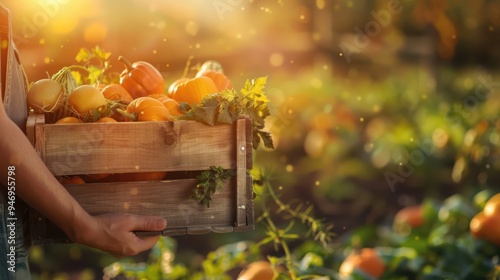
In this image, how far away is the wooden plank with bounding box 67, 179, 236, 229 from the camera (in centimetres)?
154

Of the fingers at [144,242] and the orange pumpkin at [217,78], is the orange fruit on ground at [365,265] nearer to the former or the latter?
the orange pumpkin at [217,78]

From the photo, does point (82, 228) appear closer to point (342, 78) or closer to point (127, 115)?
point (127, 115)

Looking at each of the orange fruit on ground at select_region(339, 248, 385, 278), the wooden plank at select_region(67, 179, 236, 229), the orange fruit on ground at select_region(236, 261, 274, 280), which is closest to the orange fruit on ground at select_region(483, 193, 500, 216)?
the orange fruit on ground at select_region(339, 248, 385, 278)

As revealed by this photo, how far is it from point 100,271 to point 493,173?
156 centimetres

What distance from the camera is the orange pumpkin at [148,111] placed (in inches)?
61.3

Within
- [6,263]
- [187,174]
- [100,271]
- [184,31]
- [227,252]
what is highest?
[184,31]

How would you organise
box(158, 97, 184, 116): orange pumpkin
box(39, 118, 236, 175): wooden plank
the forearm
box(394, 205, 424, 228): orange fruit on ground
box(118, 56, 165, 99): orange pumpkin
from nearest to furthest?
the forearm
box(39, 118, 236, 175): wooden plank
box(158, 97, 184, 116): orange pumpkin
box(118, 56, 165, 99): orange pumpkin
box(394, 205, 424, 228): orange fruit on ground

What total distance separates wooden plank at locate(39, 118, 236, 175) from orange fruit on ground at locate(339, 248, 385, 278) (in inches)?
44.0

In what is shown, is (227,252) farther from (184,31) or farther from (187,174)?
(184,31)

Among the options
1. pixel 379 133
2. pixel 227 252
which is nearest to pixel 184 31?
pixel 379 133

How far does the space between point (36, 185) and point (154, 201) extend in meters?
0.23

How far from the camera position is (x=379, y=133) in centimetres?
399

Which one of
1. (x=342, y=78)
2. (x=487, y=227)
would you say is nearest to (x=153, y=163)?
(x=487, y=227)

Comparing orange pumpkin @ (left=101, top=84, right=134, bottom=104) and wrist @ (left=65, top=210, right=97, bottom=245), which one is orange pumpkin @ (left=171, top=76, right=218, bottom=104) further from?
wrist @ (left=65, top=210, right=97, bottom=245)
